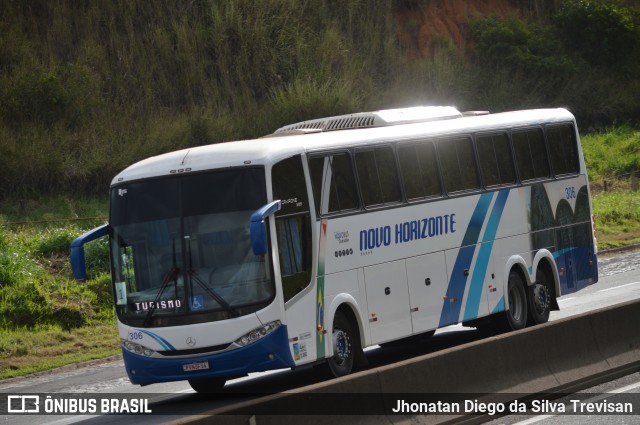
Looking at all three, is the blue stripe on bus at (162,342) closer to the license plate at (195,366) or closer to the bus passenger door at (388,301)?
the license plate at (195,366)

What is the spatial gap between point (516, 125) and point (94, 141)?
20602 mm

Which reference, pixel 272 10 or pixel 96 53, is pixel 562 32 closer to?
pixel 272 10

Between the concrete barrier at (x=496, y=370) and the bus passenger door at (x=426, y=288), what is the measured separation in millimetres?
3731

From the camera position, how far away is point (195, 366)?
14.1m

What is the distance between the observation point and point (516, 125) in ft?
66.7

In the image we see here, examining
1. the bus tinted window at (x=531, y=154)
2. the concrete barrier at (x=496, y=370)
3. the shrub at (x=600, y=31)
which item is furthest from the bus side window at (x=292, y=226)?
the shrub at (x=600, y=31)

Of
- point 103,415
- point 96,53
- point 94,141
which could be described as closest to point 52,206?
point 94,141

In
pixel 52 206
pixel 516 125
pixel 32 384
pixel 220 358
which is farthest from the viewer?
pixel 52 206

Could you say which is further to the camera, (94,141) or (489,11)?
(489,11)

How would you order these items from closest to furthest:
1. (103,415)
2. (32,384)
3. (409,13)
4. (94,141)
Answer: (103,415), (32,384), (94,141), (409,13)

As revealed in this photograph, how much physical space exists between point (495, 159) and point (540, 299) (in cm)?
259

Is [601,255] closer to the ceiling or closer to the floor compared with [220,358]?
closer to the floor

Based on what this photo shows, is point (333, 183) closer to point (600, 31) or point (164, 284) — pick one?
point (164, 284)

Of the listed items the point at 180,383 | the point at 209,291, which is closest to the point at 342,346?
the point at 209,291
